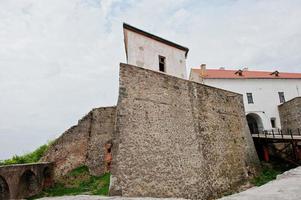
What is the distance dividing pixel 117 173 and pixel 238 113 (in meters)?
10.7

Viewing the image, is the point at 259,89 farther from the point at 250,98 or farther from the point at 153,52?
the point at 153,52

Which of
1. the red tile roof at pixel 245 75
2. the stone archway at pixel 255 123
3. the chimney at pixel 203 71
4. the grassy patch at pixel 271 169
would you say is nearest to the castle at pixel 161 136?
the grassy patch at pixel 271 169

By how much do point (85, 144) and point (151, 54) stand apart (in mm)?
6814

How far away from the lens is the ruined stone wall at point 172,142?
393 inches

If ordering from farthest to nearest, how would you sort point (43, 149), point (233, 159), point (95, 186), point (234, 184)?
1. point (43, 149)
2. point (233, 159)
3. point (234, 184)
4. point (95, 186)

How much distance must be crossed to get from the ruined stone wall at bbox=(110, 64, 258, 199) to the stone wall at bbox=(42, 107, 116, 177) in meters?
4.51

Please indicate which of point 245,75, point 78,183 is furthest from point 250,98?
point 78,183

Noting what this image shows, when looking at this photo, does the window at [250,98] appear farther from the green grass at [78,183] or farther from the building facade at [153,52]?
the green grass at [78,183]

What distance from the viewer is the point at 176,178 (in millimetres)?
10828

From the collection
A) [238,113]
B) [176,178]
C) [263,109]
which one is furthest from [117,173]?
[263,109]

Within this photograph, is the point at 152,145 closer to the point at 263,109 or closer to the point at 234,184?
the point at 234,184

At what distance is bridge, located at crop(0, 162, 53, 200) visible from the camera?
1168 centimetres

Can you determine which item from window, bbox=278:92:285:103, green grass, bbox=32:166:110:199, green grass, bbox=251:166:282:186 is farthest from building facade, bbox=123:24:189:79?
window, bbox=278:92:285:103

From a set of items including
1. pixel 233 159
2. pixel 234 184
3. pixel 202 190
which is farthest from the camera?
pixel 233 159
